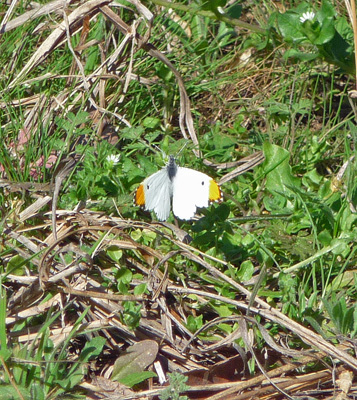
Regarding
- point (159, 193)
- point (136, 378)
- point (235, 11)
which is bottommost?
point (136, 378)

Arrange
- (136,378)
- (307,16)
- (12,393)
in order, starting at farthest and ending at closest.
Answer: (307,16) < (136,378) < (12,393)

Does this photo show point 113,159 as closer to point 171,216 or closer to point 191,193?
point 171,216

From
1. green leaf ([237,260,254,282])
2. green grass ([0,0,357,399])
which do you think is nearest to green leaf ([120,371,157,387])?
green grass ([0,0,357,399])

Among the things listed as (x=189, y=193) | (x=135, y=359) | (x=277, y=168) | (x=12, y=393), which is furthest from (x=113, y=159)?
(x=12, y=393)

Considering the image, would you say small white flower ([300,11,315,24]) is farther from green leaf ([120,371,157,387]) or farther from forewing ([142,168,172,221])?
green leaf ([120,371,157,387])

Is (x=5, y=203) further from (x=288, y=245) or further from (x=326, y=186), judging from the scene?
(x=326, y=186)

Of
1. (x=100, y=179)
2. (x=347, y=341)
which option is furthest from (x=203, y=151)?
(x=347, y=341)

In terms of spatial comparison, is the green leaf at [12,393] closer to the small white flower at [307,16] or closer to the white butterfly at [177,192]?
the white butterfly at [177,192]
